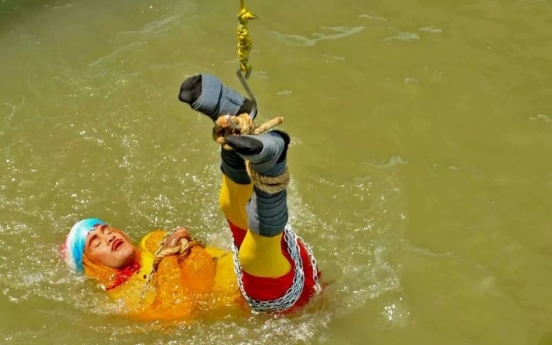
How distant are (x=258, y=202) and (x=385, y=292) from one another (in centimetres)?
118

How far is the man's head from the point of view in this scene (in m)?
3.30

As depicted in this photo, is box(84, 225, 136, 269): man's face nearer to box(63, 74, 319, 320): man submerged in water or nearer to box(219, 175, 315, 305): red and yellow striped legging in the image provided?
box(63, 74, 319, 320): man submerged in water

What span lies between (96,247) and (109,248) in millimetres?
75

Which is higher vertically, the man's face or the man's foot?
the man's foot

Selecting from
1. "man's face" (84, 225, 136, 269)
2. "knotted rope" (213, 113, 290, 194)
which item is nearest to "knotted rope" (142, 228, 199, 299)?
"man's face" (84, 225, 136, 269)

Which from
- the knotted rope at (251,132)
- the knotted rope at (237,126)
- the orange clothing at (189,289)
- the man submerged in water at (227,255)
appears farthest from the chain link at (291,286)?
→ the knotted rope at (237,126)

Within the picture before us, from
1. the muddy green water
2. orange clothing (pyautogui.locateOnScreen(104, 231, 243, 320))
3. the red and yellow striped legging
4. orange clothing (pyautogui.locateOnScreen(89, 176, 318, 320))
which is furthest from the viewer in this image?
the muddy green water

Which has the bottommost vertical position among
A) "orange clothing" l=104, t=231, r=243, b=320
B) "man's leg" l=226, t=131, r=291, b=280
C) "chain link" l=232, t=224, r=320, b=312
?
"orange clothing" l=104, t=231, r=243, b=320

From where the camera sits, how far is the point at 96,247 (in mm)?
3324

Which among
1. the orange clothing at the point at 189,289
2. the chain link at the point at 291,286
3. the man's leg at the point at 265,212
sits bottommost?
the orange clothing at the point at 189,289

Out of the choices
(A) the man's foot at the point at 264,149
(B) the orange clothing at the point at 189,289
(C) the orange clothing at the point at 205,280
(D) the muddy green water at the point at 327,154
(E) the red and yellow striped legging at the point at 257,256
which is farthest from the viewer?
(D) the muddy green water at the point at 327,154

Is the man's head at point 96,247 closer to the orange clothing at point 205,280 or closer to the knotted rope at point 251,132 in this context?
the orange clothing at point 205,280

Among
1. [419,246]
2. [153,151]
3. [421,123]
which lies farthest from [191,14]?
[419,246]

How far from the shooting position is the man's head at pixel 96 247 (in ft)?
10.8
